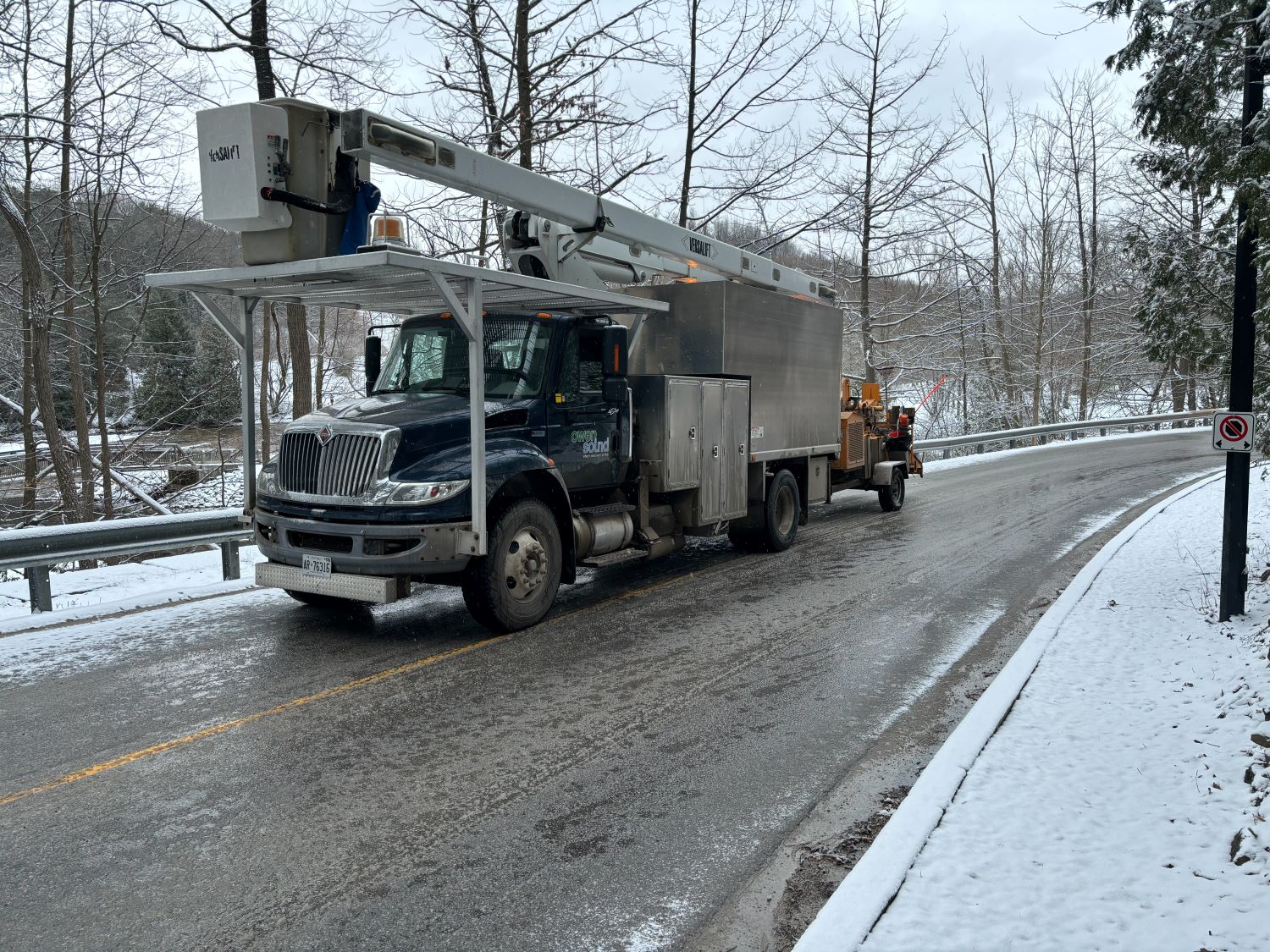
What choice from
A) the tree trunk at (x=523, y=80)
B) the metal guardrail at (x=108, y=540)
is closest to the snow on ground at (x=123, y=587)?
the metal guardrail at (x=108, y=540)

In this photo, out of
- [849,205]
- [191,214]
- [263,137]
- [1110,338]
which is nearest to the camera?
[263,137]

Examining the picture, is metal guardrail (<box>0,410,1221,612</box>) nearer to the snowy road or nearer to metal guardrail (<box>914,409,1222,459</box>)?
the snowy road

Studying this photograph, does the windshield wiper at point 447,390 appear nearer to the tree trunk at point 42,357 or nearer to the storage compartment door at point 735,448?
the storage compartment door at point 735,448

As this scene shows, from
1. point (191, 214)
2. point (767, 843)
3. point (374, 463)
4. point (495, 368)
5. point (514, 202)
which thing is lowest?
point (767, 843)

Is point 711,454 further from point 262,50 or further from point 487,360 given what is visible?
point 262,50

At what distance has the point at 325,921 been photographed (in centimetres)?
328

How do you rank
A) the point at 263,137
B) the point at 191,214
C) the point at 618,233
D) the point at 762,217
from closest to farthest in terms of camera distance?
the point at 263,137 < the point at 618,233 < the point at 191,214 < the point at 762,217

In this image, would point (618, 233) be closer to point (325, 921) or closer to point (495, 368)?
point (495, 368)

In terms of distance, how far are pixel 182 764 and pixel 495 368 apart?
424 cm

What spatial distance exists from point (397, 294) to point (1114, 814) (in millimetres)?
6512

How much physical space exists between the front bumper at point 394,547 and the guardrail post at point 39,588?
2526 mm

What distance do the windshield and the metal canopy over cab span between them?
0.29 meters

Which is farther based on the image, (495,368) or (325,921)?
(495,368)

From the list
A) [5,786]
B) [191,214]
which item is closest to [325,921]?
[5,786]
